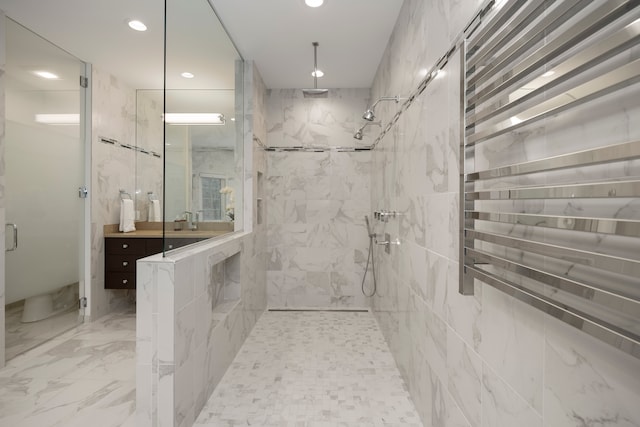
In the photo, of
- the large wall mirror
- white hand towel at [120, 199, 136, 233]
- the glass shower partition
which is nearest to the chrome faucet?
the large wall mirror

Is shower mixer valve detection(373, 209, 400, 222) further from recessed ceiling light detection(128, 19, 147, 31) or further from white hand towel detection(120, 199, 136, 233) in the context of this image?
white hand towel detection(120, 199, 136, 233)

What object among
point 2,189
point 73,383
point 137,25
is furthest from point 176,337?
point 137,25

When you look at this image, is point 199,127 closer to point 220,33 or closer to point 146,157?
point 220,33

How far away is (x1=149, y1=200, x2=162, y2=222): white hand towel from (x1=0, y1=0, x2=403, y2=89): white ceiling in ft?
4.24

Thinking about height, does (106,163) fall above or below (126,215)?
above

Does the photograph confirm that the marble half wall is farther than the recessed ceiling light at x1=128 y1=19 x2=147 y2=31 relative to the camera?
No

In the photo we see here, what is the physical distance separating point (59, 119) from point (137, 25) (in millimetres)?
1179

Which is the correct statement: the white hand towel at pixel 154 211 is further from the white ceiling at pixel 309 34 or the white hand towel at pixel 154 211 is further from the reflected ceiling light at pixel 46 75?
the white ceiling at pixel 309 34

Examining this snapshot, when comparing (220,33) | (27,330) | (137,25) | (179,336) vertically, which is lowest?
(27,330)

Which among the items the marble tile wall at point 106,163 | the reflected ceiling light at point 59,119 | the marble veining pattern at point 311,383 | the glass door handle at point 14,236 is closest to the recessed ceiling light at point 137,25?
the marble tile wall at point 106,163

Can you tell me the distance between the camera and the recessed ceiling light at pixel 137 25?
108 inches

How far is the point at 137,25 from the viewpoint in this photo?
9.16 feet

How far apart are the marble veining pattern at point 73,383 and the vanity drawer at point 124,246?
82 centimetres

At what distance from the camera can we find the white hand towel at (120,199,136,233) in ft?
12.2
